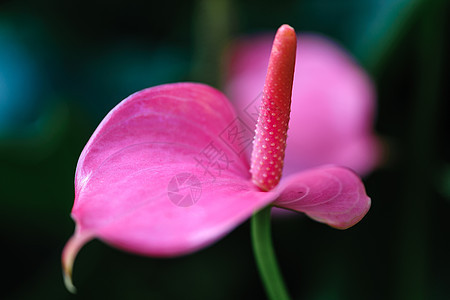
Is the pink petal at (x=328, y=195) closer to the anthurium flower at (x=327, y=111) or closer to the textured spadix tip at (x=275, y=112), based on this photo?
the textured spadix tip at (x=275, y=112)

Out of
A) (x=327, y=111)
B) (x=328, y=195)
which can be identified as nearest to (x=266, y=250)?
(x=328, y=195)

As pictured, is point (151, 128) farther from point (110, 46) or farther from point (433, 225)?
point (110, 46)

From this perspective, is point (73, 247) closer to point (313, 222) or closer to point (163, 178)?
point (163, 178)

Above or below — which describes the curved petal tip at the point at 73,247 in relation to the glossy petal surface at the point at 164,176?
below

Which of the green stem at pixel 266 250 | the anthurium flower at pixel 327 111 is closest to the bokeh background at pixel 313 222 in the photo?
the anthurium flower at pixel 327 111

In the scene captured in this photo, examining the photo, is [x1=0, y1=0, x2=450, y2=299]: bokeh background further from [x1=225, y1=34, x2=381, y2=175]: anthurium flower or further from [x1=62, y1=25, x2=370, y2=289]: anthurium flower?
[x1=62, y1=25, x2=370, y2=289]: anthurium flower

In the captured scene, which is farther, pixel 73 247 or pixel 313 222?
pixel 313 222

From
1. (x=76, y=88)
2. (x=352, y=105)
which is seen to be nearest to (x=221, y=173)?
(x=352, y=105)

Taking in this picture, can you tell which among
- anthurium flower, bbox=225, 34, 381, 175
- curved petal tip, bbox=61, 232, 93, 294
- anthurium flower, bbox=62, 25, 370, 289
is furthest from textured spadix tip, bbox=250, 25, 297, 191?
anthurium flower, bbox=225, 34, 381, 175
